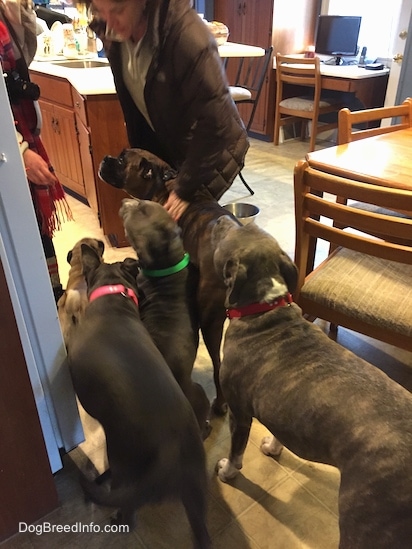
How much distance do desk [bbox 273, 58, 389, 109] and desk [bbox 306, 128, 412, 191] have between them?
2764 mm

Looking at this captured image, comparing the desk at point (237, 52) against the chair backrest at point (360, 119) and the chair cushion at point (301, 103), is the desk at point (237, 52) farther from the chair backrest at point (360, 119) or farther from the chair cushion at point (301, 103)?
the chair cushion at point (301, 103)

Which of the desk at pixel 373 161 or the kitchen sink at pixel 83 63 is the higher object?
the kitchen sink at pixel 83 63

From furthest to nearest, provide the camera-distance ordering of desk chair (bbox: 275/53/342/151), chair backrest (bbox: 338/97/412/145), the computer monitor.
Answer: the computer monitor
desk chair (bbox: 275/53/342/151)
chair backrest (bbox: 338/97/412/145)

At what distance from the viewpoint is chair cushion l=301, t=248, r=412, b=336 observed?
5.05 feet

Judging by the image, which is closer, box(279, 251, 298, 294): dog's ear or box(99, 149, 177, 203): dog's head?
box(279, 251, 298, 294): dog's ear

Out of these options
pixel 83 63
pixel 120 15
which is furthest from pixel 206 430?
pixel 83 63

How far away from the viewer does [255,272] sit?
1.31 meters

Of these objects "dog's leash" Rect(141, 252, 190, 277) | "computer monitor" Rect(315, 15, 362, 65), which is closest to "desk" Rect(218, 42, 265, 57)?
"computer monitor" Rect(315, 15, 362, 65)

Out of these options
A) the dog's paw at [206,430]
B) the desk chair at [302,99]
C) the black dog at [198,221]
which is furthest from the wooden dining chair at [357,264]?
the desk chair at [302,99]

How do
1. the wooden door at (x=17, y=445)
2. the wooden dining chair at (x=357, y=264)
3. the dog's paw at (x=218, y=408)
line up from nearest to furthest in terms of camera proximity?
the wooden door at (x=17, y=445)
the wooden dining chair at (x=357, y=264)
the dog's paw at (x=218, y=408)

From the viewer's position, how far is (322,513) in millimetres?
1466

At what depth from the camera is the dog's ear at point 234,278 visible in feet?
4.24

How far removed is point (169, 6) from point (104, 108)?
4.05 ft

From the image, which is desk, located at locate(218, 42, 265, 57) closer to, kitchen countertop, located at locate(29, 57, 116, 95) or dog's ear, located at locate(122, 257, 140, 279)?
kitchen countertop, located at locate(29, 57, 116, 95)
